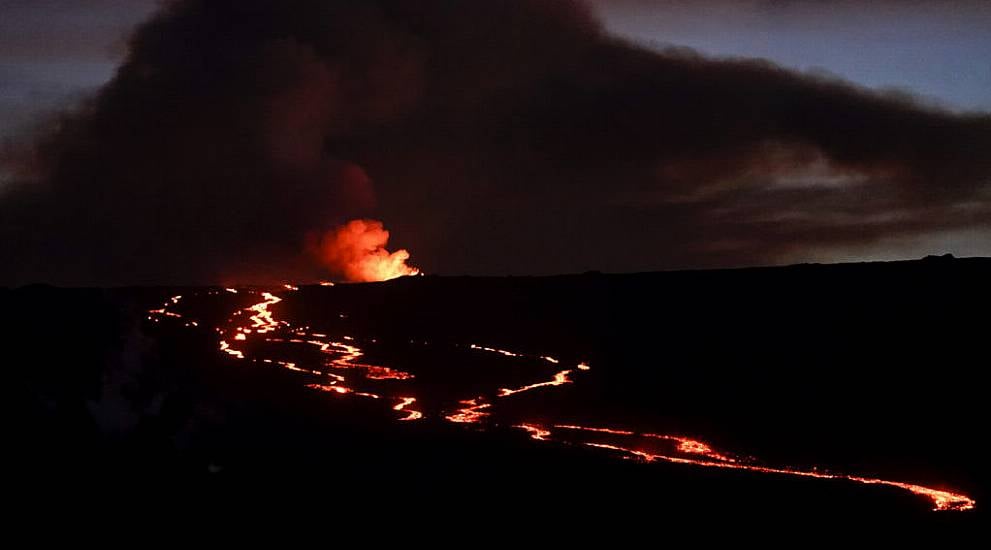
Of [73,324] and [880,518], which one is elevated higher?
[73,324]

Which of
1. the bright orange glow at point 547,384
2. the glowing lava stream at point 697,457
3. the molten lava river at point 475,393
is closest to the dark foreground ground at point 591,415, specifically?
the glowing lava stream at point 697,457

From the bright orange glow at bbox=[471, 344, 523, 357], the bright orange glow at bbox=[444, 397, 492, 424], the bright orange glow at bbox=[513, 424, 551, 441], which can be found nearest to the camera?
the bright orange glow at bbox=[513, 424, 551, 441]

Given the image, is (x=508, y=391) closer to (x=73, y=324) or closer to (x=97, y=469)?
(x=97, y=469)

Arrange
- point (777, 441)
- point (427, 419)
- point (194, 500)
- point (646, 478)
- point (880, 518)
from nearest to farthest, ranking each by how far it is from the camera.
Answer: point (194, 500)
point (880, 518)
point (646, 478)
point (777, 441)
point (427, 419)

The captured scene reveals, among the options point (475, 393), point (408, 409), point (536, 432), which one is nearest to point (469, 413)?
point (408, 409)

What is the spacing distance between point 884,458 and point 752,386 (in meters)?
10.7

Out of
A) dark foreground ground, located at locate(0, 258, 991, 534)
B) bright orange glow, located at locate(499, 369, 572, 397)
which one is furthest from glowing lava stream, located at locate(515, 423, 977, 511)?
bright orange glow, located at locate(499, 369, 572, 397)

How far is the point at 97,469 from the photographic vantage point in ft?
46.4

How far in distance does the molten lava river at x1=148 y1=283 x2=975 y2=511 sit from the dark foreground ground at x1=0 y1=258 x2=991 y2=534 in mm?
554

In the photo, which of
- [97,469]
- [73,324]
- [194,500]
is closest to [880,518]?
[194,500]

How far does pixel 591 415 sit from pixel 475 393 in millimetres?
4994

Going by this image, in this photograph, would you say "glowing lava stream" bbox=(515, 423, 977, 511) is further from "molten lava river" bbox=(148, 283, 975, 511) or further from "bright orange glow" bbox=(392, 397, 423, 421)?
"bright orange glow" bbox=(392, 397, 423, 421)

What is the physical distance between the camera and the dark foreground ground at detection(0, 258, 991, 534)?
1592cm

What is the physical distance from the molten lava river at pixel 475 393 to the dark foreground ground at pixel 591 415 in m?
0.55
